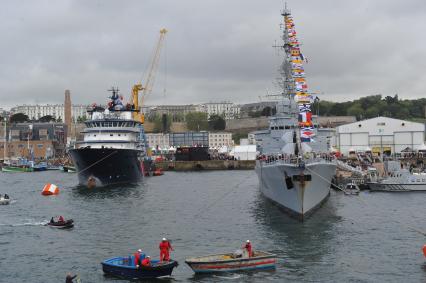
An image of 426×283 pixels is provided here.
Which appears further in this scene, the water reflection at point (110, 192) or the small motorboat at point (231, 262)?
the water reflection at point (110, 192)

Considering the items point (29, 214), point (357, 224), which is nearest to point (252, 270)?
point (357, 224)

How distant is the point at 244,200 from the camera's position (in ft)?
249

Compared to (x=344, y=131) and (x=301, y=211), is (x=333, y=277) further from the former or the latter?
(x=344, y=131)

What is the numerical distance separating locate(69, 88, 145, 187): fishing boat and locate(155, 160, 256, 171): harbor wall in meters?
61.5

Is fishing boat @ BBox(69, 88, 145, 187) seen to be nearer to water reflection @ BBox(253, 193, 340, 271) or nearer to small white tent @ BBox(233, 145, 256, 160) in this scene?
water reflection @ BBox(253, 193, 340, 271)

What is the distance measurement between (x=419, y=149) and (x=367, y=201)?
246 ft

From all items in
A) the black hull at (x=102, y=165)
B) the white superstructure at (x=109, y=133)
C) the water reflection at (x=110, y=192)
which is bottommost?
the water reflection at (x=110, y=192)

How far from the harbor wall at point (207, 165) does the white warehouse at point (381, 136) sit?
35.6 meters

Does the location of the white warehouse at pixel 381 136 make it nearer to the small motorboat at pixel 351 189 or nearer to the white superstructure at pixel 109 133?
the small motorboat at pixel 351 189

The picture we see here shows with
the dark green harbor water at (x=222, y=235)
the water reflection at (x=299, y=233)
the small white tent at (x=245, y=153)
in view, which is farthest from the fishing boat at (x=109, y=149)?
the small white tent at (x=245, y=153)

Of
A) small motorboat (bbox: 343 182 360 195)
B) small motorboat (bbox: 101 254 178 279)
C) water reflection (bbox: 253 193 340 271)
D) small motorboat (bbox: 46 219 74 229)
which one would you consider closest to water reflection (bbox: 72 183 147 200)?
small motorboat (bbox: 46 219 74 229)

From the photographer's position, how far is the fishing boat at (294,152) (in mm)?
51125

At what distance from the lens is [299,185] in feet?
164

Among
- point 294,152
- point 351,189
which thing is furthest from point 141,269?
point 351,189
